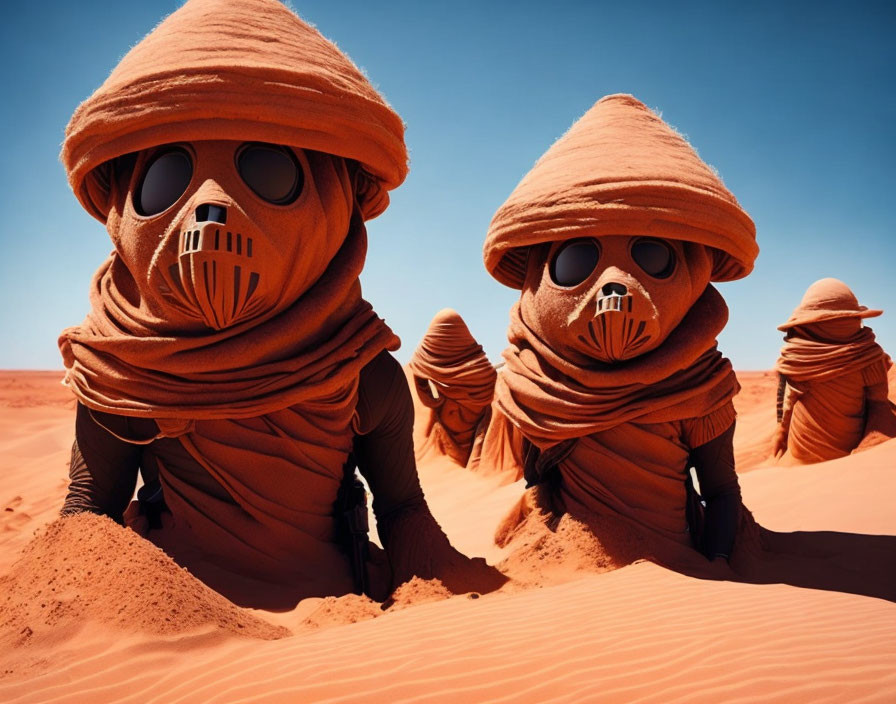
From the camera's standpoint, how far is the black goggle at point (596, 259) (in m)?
4.32

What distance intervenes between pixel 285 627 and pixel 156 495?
107 cm

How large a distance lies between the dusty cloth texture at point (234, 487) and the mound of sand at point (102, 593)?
0.51m

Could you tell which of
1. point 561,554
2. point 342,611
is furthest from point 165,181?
point 561,554

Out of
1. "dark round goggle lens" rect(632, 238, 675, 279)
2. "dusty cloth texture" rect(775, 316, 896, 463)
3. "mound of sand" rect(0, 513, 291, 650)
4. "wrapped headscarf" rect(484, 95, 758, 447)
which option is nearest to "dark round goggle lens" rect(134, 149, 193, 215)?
"mound of sand" rect(0, 513, 291, 650)

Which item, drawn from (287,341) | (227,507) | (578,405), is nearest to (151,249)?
(287,341)

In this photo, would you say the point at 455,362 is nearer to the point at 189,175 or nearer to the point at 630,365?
the point at 630,365

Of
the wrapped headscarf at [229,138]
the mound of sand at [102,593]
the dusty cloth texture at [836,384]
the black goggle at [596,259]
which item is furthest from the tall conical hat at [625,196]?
the dusty cloth texture at [836,384]

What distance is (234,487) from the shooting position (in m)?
3.35

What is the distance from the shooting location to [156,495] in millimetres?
3598

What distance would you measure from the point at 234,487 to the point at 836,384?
27.9ft

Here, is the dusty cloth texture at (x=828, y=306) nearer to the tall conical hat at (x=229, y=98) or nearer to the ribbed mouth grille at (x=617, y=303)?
the ribbed mouth grille at (x=617, y=303)

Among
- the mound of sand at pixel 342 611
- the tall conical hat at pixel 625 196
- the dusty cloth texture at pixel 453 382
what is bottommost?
the mound of sand at pixel 342 611

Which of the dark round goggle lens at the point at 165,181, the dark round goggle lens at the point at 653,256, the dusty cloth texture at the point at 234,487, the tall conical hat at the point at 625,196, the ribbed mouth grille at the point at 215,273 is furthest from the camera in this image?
the dark round goggle lens at the point at 653,256

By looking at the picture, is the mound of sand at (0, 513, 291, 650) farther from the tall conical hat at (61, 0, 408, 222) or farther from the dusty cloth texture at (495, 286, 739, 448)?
the dusty cloth texture at (495, 286, 739, 448)
